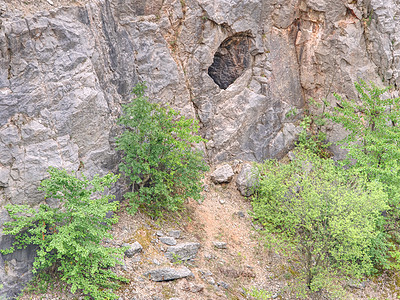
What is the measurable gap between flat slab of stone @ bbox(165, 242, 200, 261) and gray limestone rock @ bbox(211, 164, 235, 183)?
4.24 metres

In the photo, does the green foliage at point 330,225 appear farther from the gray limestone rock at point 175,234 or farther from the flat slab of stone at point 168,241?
the flat slab of stone at point 168,241

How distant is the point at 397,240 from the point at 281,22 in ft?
37.6

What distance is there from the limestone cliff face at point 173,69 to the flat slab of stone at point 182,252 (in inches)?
145

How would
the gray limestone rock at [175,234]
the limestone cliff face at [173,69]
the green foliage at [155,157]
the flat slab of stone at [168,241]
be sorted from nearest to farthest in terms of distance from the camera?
the limestone cliff face at [173,69] < the flat slab of stone at [168,241] < the green foliage at [155,157] < the gray limestone rock at [175,234]

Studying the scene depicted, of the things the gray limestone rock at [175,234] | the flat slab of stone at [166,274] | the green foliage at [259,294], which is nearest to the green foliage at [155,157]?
the gray limestone rock at [175,234]

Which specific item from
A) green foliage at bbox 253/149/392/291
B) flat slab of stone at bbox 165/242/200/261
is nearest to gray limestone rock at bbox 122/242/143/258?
flat slab of stone at bbox 165/242/200/261

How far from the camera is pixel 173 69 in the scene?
49.1 ft

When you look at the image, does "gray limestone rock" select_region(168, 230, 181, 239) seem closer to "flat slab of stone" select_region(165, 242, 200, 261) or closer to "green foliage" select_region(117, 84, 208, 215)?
"flat slab of stone" select_region(165, 242, 200, 261)

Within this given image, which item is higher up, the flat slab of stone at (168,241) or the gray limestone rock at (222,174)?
the gray limestone rock at (222,174)

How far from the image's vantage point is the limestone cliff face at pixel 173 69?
1042 cm

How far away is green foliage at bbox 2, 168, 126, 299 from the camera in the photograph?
9500 mm

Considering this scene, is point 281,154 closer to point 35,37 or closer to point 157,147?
point 157,147

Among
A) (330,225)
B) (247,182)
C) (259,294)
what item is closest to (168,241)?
(259,294)

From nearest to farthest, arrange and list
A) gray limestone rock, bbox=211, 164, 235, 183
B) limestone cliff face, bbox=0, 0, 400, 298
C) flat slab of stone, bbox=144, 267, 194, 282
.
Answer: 1. limestone cliff face, bbox=0, 0, 400, 298
2. flat slab of stone, bbox=144, 267, 194, 282
3. gray limestone rock, bbox=211, 164, 235, 183
